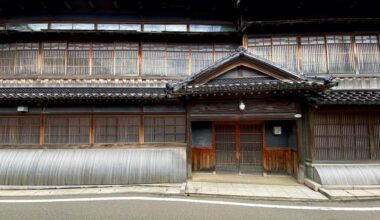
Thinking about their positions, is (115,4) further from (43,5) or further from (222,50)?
(222,50)

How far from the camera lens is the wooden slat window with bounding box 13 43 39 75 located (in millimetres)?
10727

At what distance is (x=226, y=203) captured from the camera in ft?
23.5

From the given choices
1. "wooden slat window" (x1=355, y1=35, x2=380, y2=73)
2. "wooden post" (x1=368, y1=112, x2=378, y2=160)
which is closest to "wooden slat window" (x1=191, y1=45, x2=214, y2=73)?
"wooden slat window" (x1=355, y1=35, x2=380, y2=73)

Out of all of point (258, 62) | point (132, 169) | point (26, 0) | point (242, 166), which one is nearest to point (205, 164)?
point (242, 166)

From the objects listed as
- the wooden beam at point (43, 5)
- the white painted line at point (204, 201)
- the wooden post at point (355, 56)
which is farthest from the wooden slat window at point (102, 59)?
the wooden post at point (355, 56)

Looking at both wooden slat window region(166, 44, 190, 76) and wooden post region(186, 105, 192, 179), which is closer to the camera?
wooden post region(186, 105, 192, 179)

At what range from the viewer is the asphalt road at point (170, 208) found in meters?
6.13

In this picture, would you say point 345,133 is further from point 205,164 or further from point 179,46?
point 179,46

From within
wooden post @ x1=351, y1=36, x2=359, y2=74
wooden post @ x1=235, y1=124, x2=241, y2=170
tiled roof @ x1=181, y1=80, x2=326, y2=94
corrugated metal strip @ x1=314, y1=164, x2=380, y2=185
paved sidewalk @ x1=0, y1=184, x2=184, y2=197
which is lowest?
paved sidewalk @ x1=0, y1=184, x2=184, y2=197

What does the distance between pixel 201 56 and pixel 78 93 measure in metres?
6.31

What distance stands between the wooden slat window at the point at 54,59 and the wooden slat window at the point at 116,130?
11.5ft

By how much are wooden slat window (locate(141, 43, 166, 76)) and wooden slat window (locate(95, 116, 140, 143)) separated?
2632mm

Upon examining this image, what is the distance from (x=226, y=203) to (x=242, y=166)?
421cm

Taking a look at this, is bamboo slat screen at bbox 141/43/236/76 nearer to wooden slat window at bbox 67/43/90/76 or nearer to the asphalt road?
wooden slat window at bbox 67/43/90/76
